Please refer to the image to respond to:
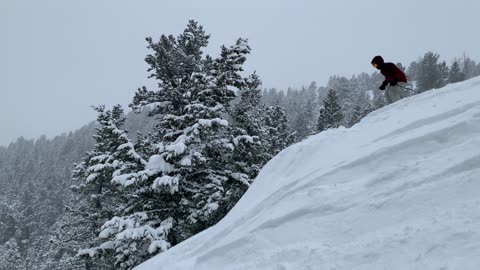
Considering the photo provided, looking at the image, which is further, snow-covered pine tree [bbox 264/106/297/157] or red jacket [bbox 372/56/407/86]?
snow-covered pine tree [bbox 264/106/297/157]

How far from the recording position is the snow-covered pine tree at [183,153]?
35.1ft

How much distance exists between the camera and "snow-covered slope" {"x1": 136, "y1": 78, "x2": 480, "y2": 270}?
3770 mm

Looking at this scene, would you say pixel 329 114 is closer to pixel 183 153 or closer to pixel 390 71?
pixel 390 71

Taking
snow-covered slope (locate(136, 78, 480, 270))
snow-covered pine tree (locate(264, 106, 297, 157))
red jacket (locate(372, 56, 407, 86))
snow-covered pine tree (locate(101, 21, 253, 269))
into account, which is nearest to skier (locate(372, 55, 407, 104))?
red jacket (locate(372, 56, 407, 86))

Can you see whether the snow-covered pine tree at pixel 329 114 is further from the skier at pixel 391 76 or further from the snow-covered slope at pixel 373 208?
the snow-covered slope at pixel 373 208

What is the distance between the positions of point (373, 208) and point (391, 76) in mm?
7535

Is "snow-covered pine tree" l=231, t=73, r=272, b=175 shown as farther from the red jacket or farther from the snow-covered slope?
the snow-covered slope

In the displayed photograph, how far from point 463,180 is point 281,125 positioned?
26.5 metres

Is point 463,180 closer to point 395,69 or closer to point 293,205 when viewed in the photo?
point 293,205

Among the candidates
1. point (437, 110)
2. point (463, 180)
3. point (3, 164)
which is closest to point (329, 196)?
point (463, 180)

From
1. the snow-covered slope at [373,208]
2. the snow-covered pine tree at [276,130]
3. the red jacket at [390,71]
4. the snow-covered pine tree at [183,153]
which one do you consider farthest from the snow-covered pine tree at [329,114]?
the snow-covered slope at [373,208]

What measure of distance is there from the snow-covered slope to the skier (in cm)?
322

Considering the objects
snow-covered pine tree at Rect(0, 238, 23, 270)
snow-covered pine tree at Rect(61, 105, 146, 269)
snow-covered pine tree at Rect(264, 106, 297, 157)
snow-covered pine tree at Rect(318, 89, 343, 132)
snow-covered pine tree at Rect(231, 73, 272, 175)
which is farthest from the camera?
snow-covered pine tree at Rect(0, 238, 23, 270)

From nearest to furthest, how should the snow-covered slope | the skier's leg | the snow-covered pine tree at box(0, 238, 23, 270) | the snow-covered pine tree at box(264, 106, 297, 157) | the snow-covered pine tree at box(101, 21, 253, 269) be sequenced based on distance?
the snow-covered slope < the snow-covered pine tree at box(101, 21, 253, 269) < the skier's leg < the snow-covered pine tree at box(264, 106, 297, 157) < the snow-covered pine tree at box(0, 238, 23, 270)
